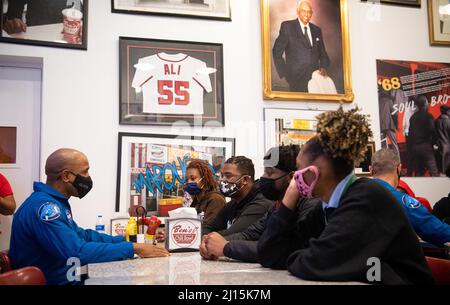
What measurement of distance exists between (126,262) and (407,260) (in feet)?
3.88

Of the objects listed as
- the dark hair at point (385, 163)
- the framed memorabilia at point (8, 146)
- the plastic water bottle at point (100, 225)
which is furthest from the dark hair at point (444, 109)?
the framed memorabilia at point (8, 146)

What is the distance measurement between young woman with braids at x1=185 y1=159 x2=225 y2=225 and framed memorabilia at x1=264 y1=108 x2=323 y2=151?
2.39 ft

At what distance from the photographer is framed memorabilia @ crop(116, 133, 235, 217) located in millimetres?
3486

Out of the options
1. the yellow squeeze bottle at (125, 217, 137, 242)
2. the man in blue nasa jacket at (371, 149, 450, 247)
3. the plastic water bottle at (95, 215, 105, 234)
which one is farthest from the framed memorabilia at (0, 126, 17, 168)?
the man in blue nasa jacket at (371, 149, 450, 247)

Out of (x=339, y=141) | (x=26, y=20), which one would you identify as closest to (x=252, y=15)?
(x=26, y=20)

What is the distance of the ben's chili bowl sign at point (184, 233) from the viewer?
2098mm

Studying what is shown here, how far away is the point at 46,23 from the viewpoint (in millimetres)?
3453

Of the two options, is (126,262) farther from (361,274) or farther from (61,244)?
(361,274)

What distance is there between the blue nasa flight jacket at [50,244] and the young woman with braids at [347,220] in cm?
84

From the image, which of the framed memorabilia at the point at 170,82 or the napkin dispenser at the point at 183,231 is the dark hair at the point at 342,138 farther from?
the framed memorabilia at the point at 170,82

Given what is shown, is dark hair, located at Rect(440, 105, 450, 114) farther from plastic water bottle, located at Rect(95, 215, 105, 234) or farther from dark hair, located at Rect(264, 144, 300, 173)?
plastic water bottle, located at Rect(95, 215, 105, 234)

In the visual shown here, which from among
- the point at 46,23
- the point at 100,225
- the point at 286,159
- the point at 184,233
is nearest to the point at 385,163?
the point at 286,159
